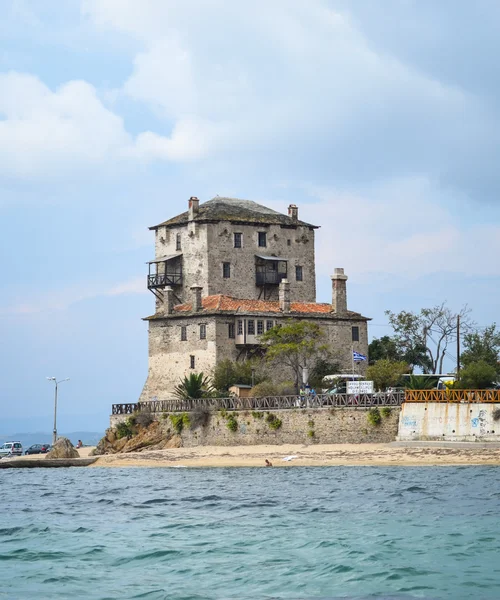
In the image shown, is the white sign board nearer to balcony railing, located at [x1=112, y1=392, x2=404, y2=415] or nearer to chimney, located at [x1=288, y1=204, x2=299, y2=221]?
balcony railing, located at [x1=112, y1=392, x2=404, y2=415]

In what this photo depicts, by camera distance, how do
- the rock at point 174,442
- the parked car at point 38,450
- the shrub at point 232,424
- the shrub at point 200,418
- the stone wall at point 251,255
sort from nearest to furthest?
the shrub at point 232,424
the shrub at point 200,418
the rock at point 174,442
the stone wall at point 251,255
the parked car at point 38,450

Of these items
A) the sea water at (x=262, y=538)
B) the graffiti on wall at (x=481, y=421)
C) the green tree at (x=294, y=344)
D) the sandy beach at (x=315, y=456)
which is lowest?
the sea water at (x=262, y=538)

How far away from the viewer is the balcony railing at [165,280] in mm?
86438

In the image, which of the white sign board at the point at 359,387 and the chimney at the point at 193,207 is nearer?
the white sign board at the point at 359,387

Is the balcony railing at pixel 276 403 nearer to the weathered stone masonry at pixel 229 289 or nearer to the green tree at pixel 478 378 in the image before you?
the weathered stone masonry at pixel 229 289

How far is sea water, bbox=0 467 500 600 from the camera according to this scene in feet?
77.1

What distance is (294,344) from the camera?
74.8 metres

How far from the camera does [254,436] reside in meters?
64.8

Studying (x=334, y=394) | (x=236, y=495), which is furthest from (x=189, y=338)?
(x=236, y=495)

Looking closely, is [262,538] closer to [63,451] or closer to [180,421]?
[180,421]

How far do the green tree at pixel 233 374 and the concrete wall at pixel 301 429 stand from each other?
5.99 metres

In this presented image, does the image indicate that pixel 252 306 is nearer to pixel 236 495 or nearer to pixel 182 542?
pixel 236 495

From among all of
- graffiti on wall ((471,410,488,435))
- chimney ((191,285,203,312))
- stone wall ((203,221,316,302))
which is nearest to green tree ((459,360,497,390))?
graffiti on wall ((471,410,488,435))

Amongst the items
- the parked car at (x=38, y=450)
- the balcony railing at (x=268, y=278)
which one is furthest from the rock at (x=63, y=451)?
the balcony railing at (x=268, y=278)
